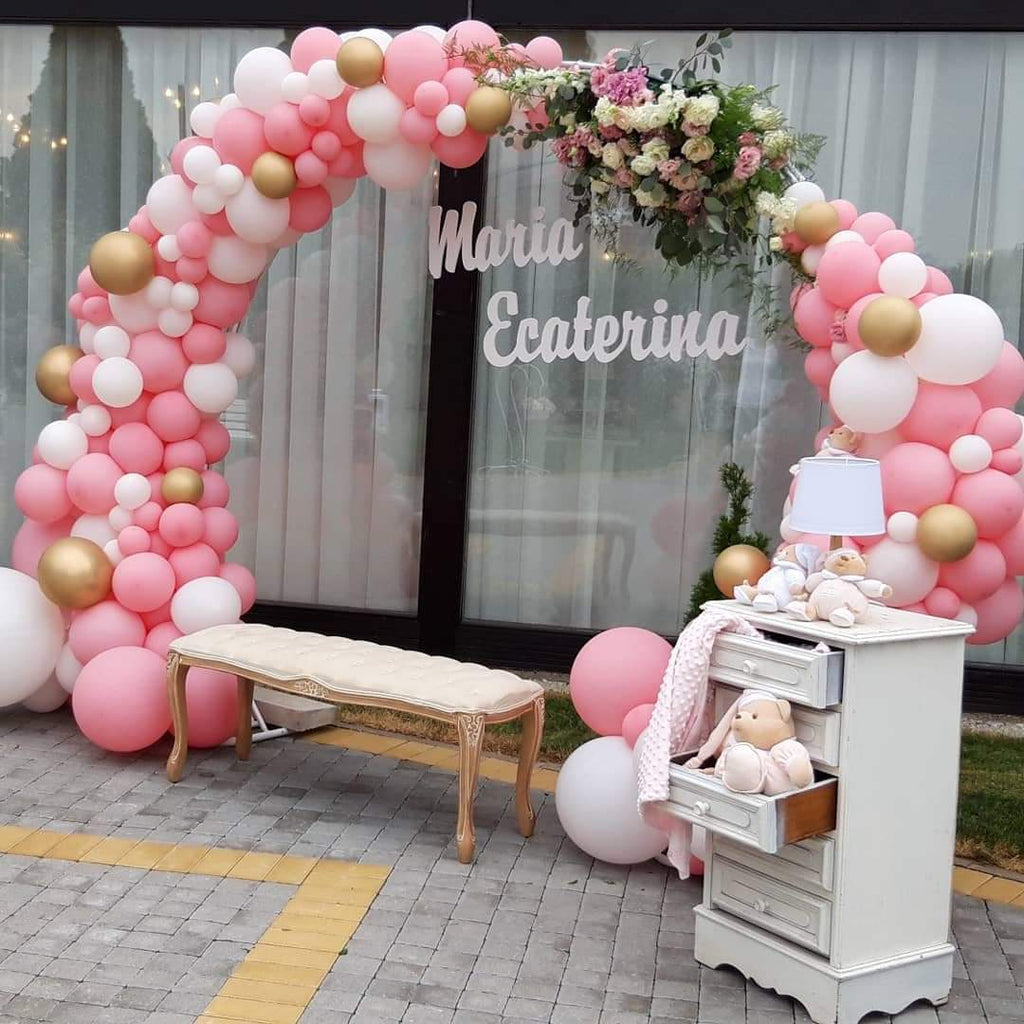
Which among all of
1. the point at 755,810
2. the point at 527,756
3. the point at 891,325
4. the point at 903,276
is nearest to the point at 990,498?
the point at 891,325

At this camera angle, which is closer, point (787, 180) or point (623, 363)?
point (787, 180)

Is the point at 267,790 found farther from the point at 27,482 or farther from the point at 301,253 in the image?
the point at 301,253

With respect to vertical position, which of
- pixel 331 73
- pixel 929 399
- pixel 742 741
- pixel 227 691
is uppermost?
pixel 331 73

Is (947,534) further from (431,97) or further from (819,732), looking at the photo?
(431,97)

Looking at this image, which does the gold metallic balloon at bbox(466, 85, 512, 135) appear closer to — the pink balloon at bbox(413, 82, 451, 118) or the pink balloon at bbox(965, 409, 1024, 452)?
the pink balloon at bbox(413, 82, 451, 118)

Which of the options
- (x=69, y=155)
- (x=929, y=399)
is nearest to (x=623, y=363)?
(x=929, y=399)

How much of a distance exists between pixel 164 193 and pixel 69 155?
239 centimetres

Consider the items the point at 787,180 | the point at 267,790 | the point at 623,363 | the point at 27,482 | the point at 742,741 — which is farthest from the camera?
the point at 623,363

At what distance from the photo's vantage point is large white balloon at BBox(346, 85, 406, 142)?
5.07 meters

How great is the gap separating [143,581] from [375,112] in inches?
88.0

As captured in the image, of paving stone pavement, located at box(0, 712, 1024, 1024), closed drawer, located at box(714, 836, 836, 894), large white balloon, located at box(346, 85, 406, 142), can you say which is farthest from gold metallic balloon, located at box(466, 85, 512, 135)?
closed drawer, located at box(714, 836, 836, 894)

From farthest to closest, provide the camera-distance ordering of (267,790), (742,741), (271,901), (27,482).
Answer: (27,482)
(267,790)
(271,901)
(742,741)

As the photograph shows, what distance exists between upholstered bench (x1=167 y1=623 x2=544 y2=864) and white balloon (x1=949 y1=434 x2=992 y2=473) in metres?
1.73

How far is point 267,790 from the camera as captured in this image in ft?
17.5
